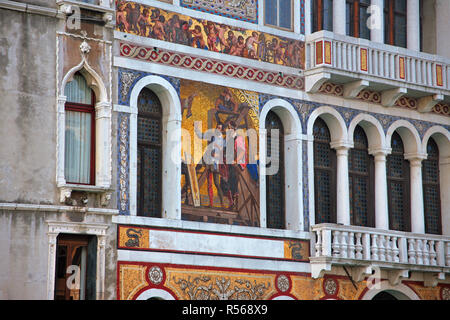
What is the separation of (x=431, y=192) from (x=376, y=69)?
4.38m

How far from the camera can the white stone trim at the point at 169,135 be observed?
87.5 ft

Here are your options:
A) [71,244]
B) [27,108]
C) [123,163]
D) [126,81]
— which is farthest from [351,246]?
Answer: [27,108]

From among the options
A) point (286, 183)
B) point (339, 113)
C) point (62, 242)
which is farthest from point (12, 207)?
point (339, 113)

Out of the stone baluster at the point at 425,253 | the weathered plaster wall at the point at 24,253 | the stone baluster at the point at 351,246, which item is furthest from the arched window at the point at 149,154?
the stone baluster at the point at 425,253

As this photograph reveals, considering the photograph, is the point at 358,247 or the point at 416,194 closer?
the point at 358,247

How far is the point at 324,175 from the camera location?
30219 mm

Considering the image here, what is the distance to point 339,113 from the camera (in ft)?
99.3

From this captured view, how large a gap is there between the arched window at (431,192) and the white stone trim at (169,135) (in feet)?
28.3

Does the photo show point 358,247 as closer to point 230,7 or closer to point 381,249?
point 381,249

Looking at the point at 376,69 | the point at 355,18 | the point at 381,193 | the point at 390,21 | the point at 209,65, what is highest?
the point at 390,21

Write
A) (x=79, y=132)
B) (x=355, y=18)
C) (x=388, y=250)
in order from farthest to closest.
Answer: (x=355, y=18), (x=388, y=250), (x=79, y=132)

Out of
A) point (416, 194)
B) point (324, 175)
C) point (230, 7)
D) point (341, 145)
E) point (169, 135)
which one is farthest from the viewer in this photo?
point (416, 194)
